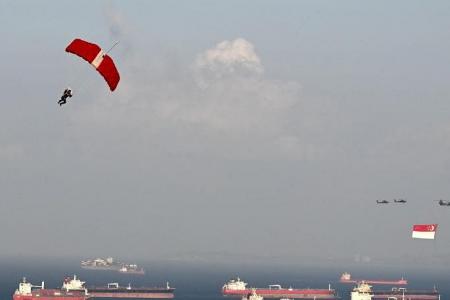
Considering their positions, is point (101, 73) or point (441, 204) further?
point (441, 204)

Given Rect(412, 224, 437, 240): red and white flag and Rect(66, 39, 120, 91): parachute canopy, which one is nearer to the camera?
Rect(66, 39, 120, 91): parachute canopy

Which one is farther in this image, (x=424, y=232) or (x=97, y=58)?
(x=424, y=232)

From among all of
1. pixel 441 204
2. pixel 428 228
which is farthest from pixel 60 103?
pixel 428 228

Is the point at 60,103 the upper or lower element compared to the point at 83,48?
lower

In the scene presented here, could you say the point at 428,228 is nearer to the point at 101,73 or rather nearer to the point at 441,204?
the point at 441,204

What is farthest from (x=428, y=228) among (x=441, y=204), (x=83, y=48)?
(x=83, y=48)

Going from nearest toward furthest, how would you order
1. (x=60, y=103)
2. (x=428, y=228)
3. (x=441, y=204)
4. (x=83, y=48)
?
1. (x=60, y=103)
2. (x=83, y=48)
3. (x=441, y=204)
4. (x=428, y=228)

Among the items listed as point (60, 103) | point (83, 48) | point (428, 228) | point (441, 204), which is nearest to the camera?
point (60, 103)

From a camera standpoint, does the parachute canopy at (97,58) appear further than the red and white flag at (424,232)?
No
